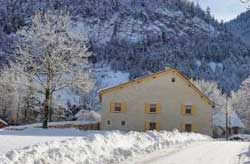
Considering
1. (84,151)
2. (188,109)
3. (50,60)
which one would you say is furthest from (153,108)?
(84,151)

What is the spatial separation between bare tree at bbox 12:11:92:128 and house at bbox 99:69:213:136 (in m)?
13.1

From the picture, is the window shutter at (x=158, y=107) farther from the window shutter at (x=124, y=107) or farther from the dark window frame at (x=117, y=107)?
the dark window frame at (x=117, y=107)

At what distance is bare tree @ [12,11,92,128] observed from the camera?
1805 inches

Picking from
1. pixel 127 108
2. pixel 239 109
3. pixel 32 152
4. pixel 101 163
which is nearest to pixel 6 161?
pixel 32 152

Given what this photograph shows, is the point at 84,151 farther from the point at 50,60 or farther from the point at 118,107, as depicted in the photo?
the point at 118,107

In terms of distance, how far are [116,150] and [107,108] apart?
40.9 meters

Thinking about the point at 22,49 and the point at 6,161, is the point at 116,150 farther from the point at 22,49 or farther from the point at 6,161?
the point at 22,49

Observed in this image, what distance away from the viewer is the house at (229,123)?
97938 mm

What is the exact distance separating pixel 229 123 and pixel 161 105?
4147cm

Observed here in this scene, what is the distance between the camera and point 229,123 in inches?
3856

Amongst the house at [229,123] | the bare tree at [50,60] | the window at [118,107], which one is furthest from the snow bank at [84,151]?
the house at [229,123]

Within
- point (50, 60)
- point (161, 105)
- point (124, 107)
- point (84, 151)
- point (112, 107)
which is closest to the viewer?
point (84, 151)

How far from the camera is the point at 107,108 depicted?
2393 inches

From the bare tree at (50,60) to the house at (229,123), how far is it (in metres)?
54.5
